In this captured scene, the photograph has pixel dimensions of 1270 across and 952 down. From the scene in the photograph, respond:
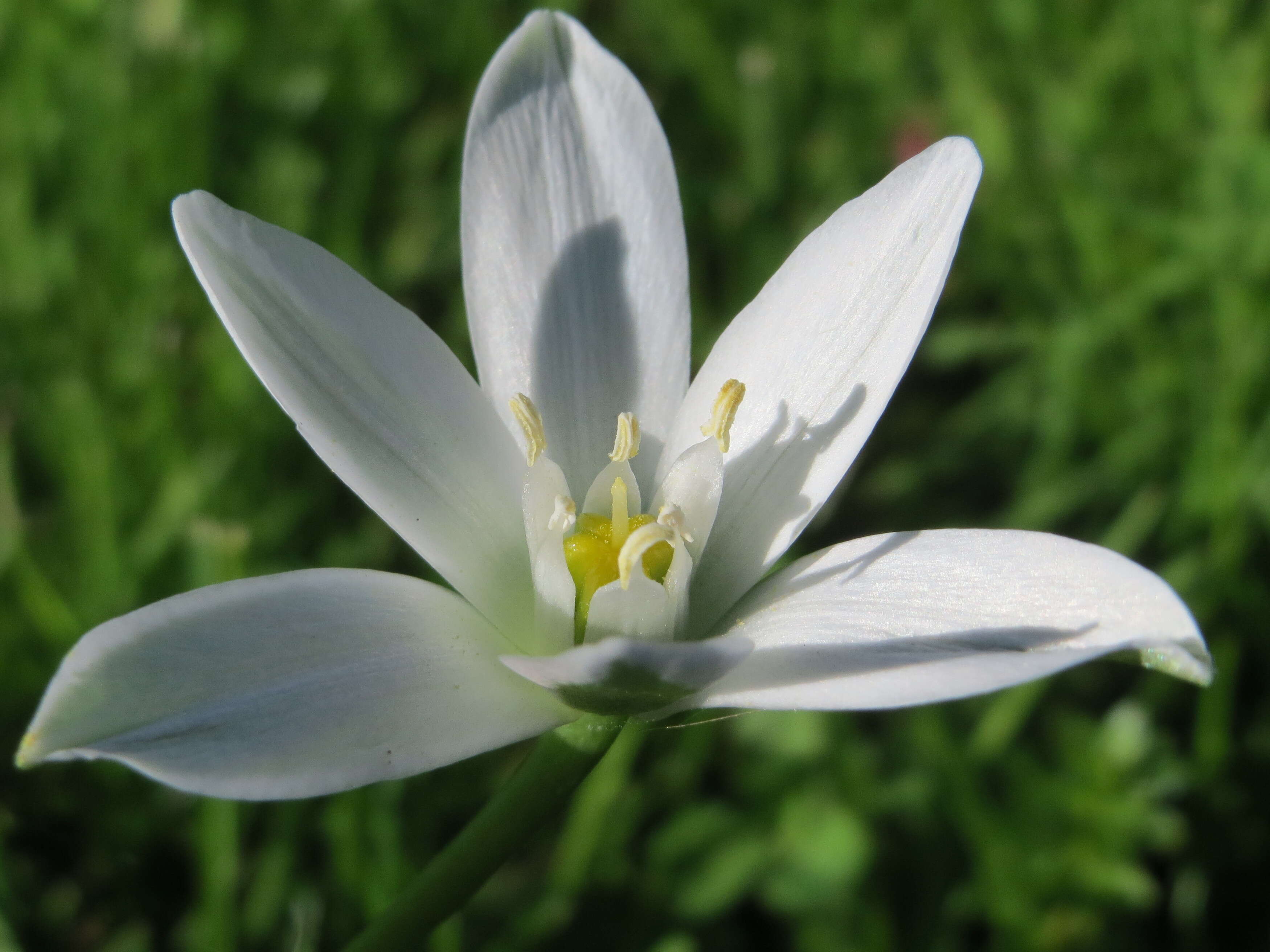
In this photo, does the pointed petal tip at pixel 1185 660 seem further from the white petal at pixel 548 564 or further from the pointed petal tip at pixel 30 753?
the pointed petal tip at pixel 30 753

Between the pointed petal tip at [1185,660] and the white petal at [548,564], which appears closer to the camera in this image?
the pointed petal tip at [1185,660]

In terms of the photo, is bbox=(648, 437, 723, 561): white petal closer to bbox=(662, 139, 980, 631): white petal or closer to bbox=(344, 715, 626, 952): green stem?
bbox=(662, 139, 980, 631): white petal

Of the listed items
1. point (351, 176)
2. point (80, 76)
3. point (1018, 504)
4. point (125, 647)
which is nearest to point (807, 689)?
point (125, 647)

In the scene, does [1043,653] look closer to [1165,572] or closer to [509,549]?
[509,549]

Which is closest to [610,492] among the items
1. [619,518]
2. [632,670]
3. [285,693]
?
[619,518]

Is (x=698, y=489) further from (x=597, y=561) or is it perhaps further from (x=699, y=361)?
(x=699, y=361)

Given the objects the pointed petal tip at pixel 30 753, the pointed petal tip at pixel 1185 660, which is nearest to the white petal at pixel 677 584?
the pointed petal tip at pixel 1185 660
